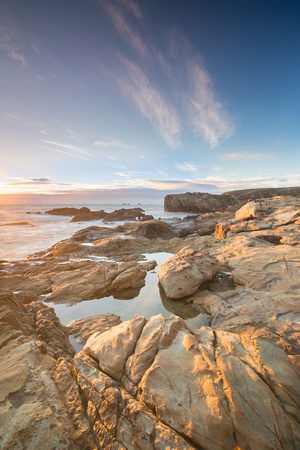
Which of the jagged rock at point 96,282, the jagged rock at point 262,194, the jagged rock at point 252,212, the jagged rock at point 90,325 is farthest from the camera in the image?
the jagged rock at point 262,194

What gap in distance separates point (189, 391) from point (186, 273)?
454cm

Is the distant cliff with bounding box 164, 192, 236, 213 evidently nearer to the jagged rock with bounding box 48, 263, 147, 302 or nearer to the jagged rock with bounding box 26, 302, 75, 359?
the jagged rock with bounding box 48, 263, 147, 302

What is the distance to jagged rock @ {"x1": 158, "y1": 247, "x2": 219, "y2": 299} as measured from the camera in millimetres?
6566

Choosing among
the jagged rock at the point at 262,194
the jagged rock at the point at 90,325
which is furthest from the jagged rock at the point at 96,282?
the jagged rock at the point at 262,194

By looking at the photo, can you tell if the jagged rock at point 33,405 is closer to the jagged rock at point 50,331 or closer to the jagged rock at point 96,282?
the jagged rock at point 50,331

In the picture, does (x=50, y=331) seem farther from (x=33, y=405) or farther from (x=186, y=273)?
(x=186, y=273)

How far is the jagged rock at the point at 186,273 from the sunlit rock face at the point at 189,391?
3.23 metres

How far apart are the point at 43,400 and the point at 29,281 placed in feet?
22.7

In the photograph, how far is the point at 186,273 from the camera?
268 inches

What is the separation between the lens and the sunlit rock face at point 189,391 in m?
2.04

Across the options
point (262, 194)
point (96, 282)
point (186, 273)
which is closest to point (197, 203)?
point (262, 194)

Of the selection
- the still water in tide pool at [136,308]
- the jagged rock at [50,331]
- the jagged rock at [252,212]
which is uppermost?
the jagged rock at [252,212]

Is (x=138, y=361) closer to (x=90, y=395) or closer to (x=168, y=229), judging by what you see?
(x=90, y=395)

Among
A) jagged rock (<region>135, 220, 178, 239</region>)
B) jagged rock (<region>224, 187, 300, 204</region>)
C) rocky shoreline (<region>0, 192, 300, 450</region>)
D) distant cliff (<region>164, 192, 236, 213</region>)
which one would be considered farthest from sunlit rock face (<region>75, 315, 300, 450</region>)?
jagged rock (<region>224, 187, 300, 204</region>)
